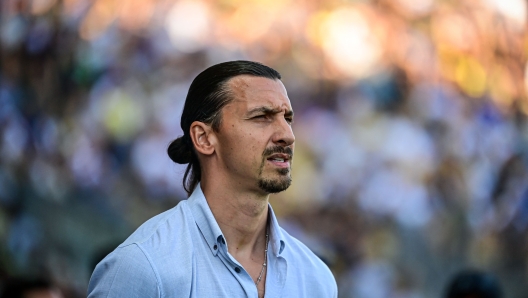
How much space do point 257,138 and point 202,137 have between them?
248 millimetres

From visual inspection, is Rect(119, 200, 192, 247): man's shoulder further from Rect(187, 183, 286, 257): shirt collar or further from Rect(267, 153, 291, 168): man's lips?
Rect(267, 153, 291, 168): man's lips

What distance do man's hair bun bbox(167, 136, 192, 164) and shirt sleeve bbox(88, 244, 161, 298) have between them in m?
0.58

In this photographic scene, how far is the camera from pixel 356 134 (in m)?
6.14

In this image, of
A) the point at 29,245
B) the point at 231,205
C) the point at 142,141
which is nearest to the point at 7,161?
the point at 29,245

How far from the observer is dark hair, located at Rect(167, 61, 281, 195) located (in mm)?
2709

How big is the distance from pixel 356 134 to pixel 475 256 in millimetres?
1362

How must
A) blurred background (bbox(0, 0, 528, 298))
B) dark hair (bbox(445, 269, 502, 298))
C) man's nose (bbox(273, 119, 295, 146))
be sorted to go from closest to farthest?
man's nose (bbox(273, 119, 295, 146)), dark hair (bbox(445, 269, 502, 298)), blurred background (bbox(0, 0, 528, 298))

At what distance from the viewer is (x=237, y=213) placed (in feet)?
8.52

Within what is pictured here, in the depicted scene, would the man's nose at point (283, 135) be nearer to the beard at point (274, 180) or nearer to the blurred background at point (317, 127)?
the beard at point (274, 180)

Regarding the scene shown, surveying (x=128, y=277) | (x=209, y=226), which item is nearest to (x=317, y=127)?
(x=209, y=226)

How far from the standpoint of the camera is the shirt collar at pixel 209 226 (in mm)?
2490

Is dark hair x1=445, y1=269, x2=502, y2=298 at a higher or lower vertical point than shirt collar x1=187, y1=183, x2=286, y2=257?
lower

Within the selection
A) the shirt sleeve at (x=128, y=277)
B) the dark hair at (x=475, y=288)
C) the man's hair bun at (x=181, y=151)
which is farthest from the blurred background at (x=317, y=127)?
the shirt sleeve at (x=128, y=277)

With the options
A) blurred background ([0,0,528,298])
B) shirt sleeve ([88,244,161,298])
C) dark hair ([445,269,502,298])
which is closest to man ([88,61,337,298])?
shirt sleeve ([88,244,161,298])
